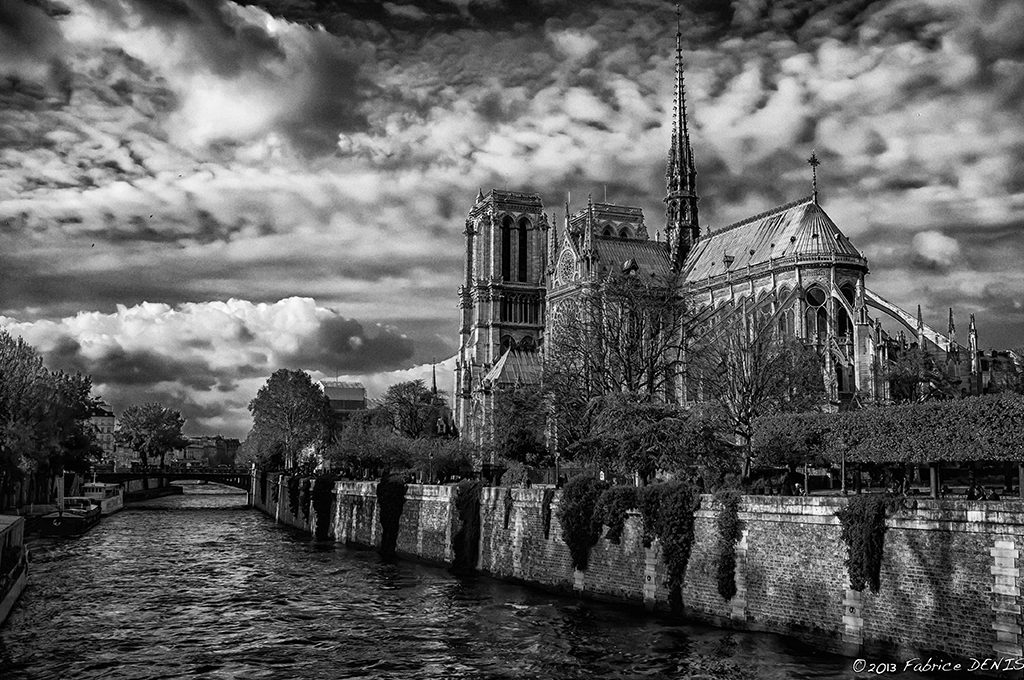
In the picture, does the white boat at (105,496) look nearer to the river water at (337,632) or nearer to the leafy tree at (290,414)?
the leafy tree at (290,414)

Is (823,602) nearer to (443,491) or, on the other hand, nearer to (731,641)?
(731,641)

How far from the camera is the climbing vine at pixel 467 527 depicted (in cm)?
4934

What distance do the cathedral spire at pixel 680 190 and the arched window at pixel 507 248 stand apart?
26568 millimetres

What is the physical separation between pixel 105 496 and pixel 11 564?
6407 centimetres

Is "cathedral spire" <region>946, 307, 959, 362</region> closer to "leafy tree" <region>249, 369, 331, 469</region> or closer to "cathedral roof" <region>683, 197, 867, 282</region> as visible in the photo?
"cathedral roof" <region>683, 197, 867, 282</region>

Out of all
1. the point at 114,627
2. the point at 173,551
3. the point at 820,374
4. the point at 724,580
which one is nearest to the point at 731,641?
the point at 724,580

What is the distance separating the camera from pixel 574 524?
40719mm

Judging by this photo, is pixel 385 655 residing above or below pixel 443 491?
below

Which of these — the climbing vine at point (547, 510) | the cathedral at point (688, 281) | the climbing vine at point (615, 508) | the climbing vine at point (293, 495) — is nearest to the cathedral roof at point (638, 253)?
the cathedral at point (688, 281)

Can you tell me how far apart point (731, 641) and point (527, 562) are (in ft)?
48.3

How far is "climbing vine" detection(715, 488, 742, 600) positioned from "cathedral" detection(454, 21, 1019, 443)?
3611 cm

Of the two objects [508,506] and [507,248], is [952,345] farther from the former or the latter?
[507,248]

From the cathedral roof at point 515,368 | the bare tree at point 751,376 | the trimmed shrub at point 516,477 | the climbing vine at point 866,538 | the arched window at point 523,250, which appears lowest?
the climbing vine at point 866,538

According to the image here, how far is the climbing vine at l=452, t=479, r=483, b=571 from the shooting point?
49344 mm
